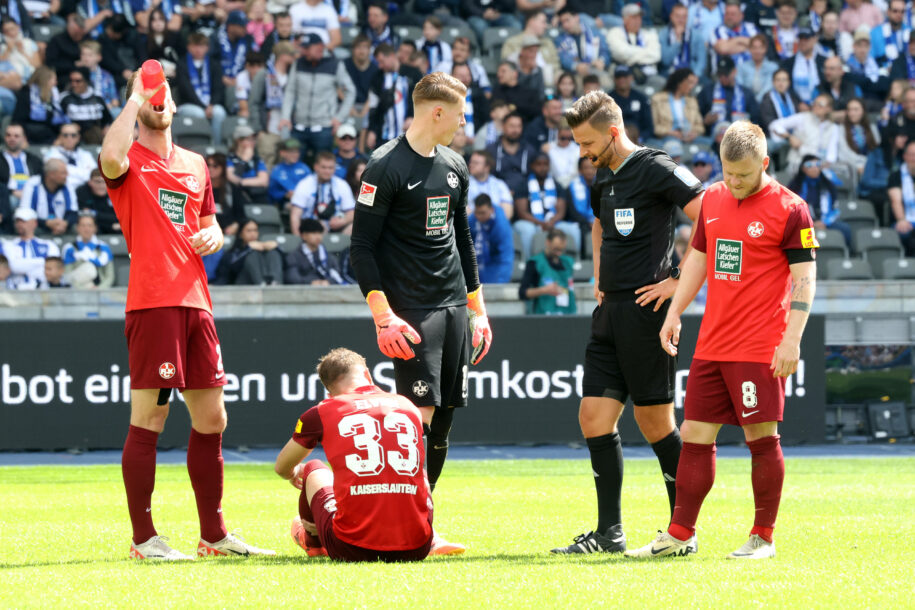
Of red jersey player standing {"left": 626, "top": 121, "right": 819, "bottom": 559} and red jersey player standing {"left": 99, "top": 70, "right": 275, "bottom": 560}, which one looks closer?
red jersey player standing {"left": 626, "top": 121, "right": 819, "bottom": 559}

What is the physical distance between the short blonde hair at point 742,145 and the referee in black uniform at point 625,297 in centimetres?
48

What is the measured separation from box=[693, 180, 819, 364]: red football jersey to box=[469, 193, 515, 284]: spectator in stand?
30.8ft

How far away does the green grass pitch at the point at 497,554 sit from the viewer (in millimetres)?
4879

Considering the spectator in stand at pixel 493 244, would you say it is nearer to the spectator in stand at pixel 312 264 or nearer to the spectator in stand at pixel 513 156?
the spectator in stand at pixel 513 156

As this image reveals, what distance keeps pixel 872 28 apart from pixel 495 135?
753 cm

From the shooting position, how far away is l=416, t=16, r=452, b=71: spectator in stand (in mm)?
18656

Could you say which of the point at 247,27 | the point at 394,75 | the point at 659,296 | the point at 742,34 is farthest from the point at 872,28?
the point at 659,296

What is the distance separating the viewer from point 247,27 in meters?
18.8

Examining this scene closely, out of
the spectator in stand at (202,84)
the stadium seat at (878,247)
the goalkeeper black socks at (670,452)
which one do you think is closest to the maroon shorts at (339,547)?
the goalkeeper black socks at (670,452)

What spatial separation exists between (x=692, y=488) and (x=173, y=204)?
281 centimetres

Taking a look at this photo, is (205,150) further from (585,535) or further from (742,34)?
(585,535)

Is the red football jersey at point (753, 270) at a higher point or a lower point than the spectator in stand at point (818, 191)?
lower

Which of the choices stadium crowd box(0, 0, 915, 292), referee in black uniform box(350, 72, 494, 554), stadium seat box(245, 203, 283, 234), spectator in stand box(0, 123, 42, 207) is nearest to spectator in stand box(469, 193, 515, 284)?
stadium crowd box(0, 0, 915, 292)

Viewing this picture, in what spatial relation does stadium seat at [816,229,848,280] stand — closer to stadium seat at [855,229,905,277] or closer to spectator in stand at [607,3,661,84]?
stadium seat at [855,229,905,277]
